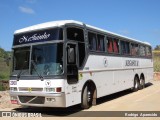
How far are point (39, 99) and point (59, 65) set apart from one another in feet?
4.60

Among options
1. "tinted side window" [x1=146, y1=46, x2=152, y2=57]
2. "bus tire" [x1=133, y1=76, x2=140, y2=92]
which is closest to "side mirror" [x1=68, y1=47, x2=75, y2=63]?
"bus tire" [x1=133, y1=76, x2=140, y2=92]

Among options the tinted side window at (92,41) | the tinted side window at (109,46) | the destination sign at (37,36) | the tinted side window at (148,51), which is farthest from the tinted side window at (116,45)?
the tinted side window at (148,51)

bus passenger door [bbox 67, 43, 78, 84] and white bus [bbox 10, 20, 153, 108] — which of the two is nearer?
white bus [bbox 10, 20, 153, 108]

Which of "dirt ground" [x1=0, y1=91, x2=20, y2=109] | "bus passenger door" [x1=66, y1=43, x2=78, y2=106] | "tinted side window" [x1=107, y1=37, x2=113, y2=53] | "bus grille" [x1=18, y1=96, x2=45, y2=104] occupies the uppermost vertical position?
"tinted side window" [x1=107, y1=37, x2=113, y2=53]

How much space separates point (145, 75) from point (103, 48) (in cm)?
795

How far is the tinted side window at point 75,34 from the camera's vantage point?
11.1 metres

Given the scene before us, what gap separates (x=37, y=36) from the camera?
A: 11.2m

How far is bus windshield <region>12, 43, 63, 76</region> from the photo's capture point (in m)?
10.5

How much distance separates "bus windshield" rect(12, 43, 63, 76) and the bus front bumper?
Result: 0.71 metres

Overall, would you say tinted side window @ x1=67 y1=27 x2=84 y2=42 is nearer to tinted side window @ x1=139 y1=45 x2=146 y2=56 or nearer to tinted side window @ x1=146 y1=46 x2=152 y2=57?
tinted side window @ x1=139 y1=45 x2=146 y2=56

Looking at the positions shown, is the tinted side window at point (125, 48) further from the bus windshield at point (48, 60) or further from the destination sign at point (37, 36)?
the bus windshield at point (48, 60)

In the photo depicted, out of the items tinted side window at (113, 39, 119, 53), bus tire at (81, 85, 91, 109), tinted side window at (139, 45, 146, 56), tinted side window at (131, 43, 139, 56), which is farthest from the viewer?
tinted side window at (139, 45, 146, 56)

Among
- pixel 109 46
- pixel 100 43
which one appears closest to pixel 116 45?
pixel 109 46

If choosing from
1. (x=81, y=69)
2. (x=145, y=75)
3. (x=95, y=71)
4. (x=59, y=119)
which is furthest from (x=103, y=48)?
(x=145, y=75)
